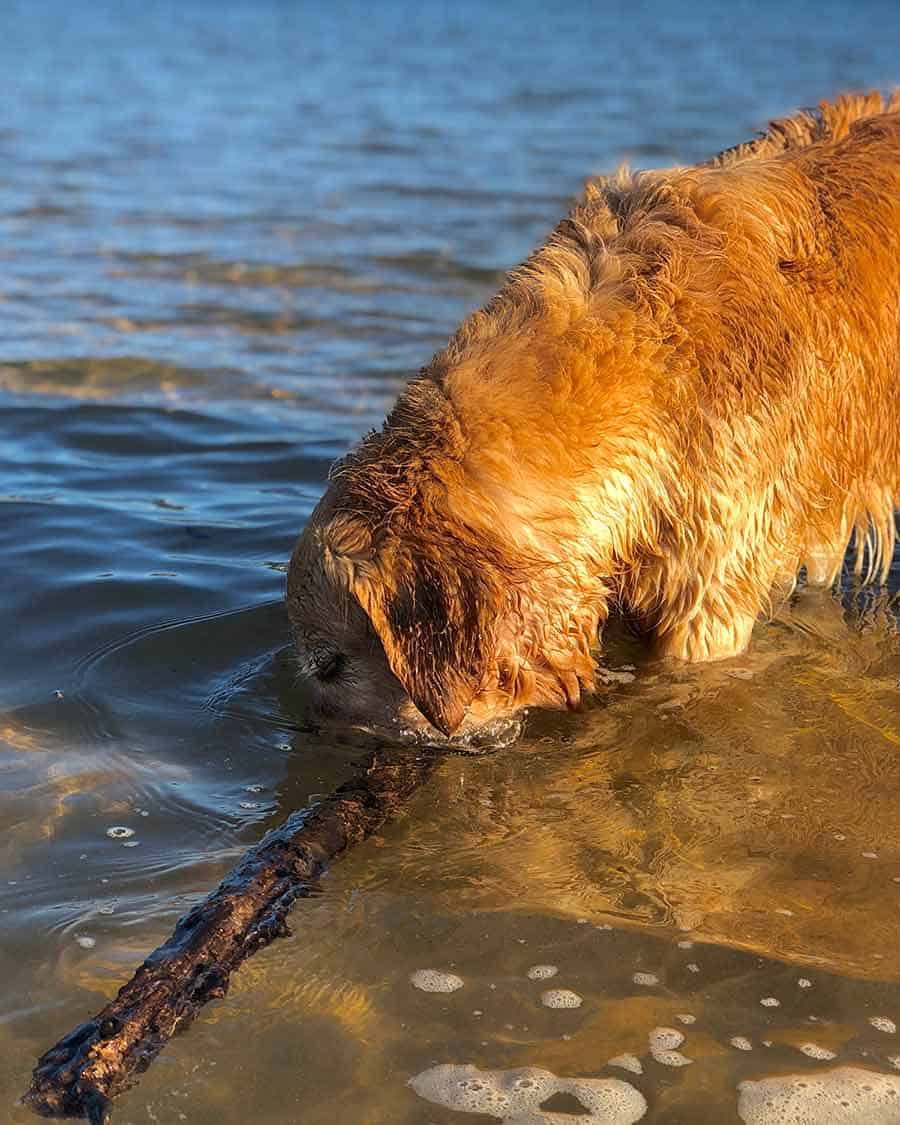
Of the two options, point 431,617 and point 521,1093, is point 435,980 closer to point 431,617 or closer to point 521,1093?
point 521,1093

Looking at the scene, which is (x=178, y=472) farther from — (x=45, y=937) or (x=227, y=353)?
(x=45, y=937)

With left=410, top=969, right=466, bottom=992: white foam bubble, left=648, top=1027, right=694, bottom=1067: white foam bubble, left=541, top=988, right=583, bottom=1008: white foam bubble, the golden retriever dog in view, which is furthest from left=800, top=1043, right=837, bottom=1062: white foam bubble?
the golden retriever dog

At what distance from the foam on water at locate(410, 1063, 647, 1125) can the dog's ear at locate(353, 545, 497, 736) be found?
3.38 ft

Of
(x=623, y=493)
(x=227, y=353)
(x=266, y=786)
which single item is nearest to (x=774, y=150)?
(x=623, y=493)

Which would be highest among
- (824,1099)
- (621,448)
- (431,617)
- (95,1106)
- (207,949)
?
(621,448)

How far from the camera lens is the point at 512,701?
4.30 m

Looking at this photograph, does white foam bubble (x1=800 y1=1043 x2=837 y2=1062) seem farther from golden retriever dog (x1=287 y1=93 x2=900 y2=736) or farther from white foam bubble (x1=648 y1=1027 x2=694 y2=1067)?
golden retriever dog (x1=287 y1=93 x2=900 y2=736)

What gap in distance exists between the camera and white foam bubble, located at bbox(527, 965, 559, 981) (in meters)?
3.44

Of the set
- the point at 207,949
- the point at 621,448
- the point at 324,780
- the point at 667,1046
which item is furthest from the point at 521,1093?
the point at 621,448

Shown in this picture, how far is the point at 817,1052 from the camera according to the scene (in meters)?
3.17

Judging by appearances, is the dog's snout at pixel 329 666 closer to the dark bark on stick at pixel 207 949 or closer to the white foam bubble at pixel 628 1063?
the dark bark on stick at pixel 207 949

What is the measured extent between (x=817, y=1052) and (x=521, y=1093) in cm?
65

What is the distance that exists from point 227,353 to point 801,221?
480 cm

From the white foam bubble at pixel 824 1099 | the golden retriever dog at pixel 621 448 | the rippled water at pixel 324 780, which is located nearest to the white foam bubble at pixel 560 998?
the rippled water at pixel 324 780
